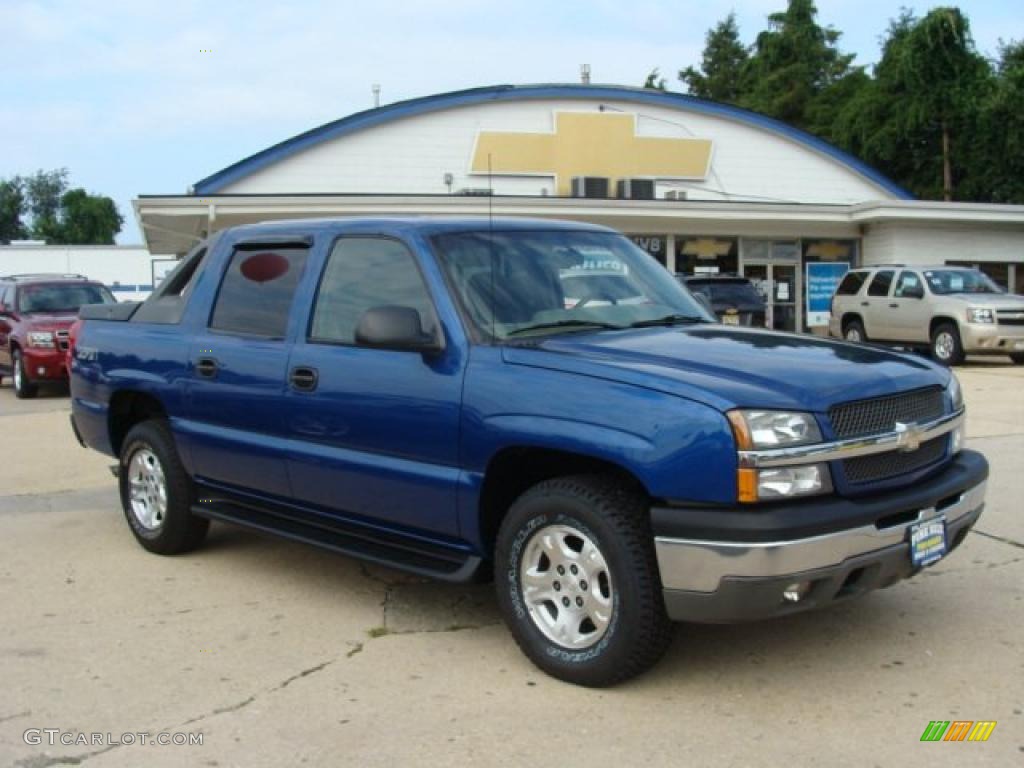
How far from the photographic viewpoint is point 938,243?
2605 cm

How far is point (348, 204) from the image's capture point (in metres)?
21.3

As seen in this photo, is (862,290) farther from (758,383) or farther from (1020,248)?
(758,383)

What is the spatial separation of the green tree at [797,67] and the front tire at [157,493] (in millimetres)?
50581

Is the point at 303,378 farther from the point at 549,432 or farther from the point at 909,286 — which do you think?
the point at 909,286

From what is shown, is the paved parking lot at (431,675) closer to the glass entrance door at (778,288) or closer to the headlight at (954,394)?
the headlight at (954,394)

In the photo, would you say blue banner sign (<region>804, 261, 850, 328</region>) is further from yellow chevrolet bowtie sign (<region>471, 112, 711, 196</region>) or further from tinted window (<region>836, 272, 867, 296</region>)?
tinted window (<region>836, 272, 867, 296</region>)

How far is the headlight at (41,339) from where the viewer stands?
1538 cm

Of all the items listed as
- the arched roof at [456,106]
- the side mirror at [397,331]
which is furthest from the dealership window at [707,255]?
the side mirror at [397,331]

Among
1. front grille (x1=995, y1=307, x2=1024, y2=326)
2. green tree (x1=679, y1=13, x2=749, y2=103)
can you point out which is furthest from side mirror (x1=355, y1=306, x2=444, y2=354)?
green tree (x1=679, y1=13, x2=749, y2=103)

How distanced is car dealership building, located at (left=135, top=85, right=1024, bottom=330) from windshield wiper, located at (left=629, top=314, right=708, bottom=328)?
60.9 feet

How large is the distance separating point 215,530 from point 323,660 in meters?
2.62

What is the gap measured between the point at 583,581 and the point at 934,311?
51.0 feet

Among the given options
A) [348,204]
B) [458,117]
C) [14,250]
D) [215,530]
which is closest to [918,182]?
[458,117]

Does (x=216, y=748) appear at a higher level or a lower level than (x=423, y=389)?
lower
